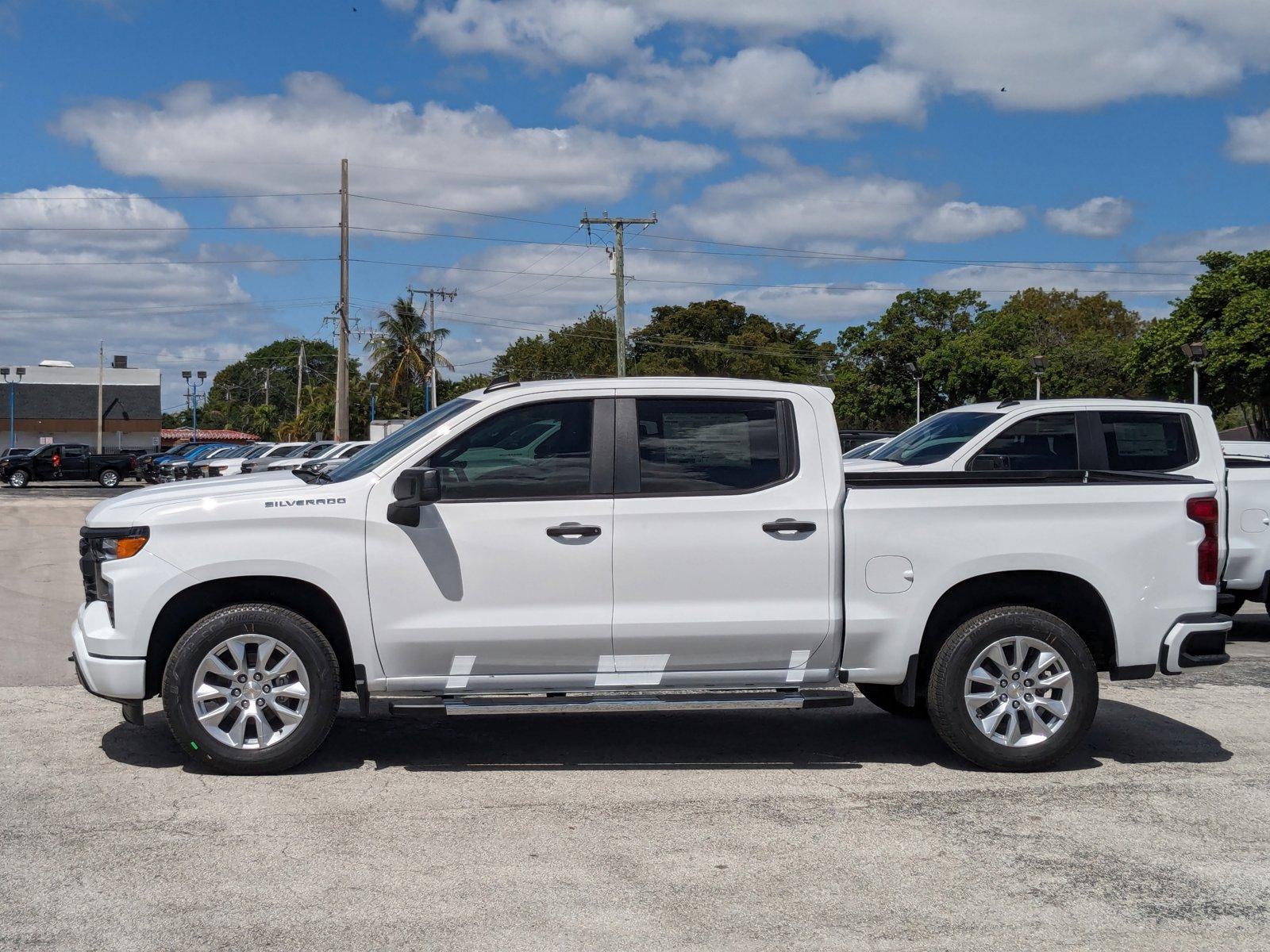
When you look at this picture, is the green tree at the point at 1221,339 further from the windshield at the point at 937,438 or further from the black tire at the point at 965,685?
the black tire at the point at 965,685

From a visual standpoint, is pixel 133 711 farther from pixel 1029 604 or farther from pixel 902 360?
pixel 902 360

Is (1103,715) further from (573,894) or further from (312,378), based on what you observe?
(312,378)

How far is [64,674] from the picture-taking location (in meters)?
8.97

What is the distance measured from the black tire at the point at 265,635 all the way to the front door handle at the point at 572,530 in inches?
49.3

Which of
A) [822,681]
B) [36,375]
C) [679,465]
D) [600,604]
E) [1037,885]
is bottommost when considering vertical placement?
[1037,885]

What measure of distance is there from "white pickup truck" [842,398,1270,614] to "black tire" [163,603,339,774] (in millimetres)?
5133

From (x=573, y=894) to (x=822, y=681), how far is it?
215 cm

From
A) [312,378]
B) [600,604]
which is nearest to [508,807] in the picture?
[600,604]

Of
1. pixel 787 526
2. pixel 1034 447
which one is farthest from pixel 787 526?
pixel 1034 447

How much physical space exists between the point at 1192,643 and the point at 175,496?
5.34m

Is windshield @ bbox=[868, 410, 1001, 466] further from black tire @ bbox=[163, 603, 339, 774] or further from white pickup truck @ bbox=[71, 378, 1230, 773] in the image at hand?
black tire @ bbox=[163, 603, 339, 774]

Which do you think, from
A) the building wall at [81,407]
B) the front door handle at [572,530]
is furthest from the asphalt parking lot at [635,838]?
the building wall at [81,407]

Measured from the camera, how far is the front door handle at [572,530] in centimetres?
623

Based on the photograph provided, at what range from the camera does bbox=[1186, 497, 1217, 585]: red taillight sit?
659cm
